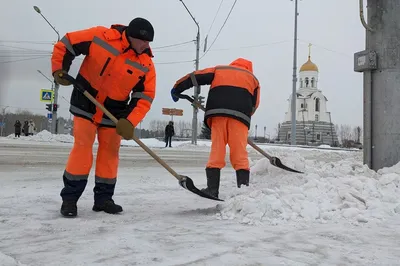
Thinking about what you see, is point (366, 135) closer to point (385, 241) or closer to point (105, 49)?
point (385, 241)

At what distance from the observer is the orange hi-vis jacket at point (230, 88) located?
12.4 ft

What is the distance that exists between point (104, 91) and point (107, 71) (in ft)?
0.63

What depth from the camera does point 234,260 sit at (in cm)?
197

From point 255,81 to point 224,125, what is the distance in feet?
2.22

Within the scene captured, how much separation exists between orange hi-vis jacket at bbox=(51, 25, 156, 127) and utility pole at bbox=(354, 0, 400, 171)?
3.22 metres

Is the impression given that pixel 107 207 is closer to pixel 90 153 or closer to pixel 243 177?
pixel 90 153

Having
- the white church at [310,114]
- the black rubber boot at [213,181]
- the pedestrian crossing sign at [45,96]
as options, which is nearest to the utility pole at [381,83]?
the black rubber boot at [213,181]

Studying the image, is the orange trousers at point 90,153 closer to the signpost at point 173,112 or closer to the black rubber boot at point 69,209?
the black rubber boot at point 69,209

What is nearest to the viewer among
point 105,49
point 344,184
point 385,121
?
point 105,49

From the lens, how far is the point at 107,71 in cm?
313

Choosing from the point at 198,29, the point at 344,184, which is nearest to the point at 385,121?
the point at 344,184

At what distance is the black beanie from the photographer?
10.1 ft

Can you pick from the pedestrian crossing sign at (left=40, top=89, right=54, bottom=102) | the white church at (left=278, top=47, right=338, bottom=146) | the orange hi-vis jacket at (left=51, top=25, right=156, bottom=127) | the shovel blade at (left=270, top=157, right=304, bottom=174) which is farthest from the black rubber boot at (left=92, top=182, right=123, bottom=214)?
the white church at (left=278, top=47, right=338, bottom=146)

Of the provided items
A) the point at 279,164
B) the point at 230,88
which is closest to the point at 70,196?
the point at 230,88
